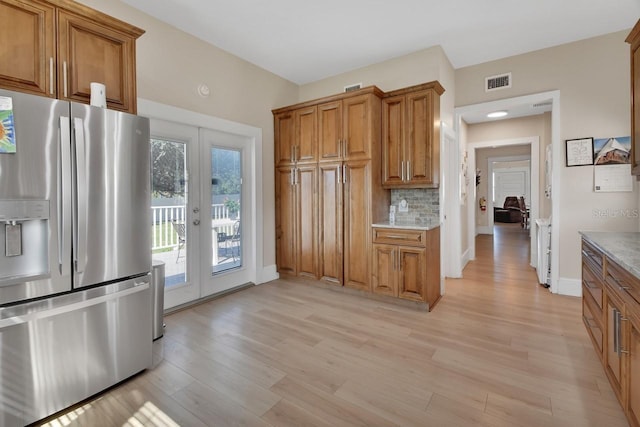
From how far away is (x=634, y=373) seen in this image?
142 centimetres

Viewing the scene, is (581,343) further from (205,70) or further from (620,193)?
(205,70)

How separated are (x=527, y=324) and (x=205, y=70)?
4.38 m

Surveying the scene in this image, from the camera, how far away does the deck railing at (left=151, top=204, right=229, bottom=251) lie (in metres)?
3.16

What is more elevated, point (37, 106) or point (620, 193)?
point (37, 106)

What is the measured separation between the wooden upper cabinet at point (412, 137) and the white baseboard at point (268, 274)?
2049 mm

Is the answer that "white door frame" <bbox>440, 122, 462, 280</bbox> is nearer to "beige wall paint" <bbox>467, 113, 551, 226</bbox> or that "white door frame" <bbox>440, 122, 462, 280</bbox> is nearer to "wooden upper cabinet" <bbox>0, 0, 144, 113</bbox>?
"beige wall paint" <bbox>467, 113, 551, 226</bbox>

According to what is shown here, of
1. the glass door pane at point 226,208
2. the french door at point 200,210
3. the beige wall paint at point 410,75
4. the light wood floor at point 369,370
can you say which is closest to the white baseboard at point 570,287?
the light wood floor at point 369,370

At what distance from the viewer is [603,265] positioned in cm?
194

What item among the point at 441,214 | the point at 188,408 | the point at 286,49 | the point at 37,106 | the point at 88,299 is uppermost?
the point at 286,49

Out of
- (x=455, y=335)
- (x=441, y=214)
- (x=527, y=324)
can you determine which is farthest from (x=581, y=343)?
(x=441, y=214)

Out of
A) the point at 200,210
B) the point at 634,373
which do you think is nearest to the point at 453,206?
the point at 634,373

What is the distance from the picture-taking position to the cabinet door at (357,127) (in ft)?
11.9

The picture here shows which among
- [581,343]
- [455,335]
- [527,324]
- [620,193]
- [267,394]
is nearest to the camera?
[267,394]

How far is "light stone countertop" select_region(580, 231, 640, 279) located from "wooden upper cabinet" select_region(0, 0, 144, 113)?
Result: 3200mm
